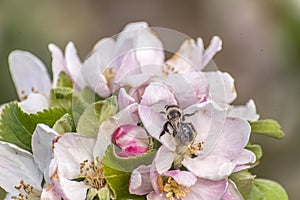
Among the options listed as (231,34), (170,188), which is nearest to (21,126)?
(170,188)

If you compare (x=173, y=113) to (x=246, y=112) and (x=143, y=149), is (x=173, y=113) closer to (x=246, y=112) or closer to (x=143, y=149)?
(x=143, y=149)

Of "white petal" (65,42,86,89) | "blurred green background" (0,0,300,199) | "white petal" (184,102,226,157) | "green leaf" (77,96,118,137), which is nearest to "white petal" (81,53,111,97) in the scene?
"white petal" (65,42,86,89)

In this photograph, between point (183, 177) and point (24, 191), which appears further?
point (24, 191)

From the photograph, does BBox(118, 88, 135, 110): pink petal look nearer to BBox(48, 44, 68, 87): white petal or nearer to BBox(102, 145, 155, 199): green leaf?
BBox(102, 145, 155, 199): green leaf

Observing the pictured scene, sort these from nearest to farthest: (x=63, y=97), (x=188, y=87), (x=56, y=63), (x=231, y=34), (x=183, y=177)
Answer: (x=183, y=177)
(x=188, y=87)
(x=63, y=97)
(x=56, y=63)
(x=231, y=34)

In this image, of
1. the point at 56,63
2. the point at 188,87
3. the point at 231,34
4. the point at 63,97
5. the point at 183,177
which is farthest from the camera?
the point at 231,34

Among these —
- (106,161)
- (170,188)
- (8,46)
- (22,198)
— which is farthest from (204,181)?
(8,46)
